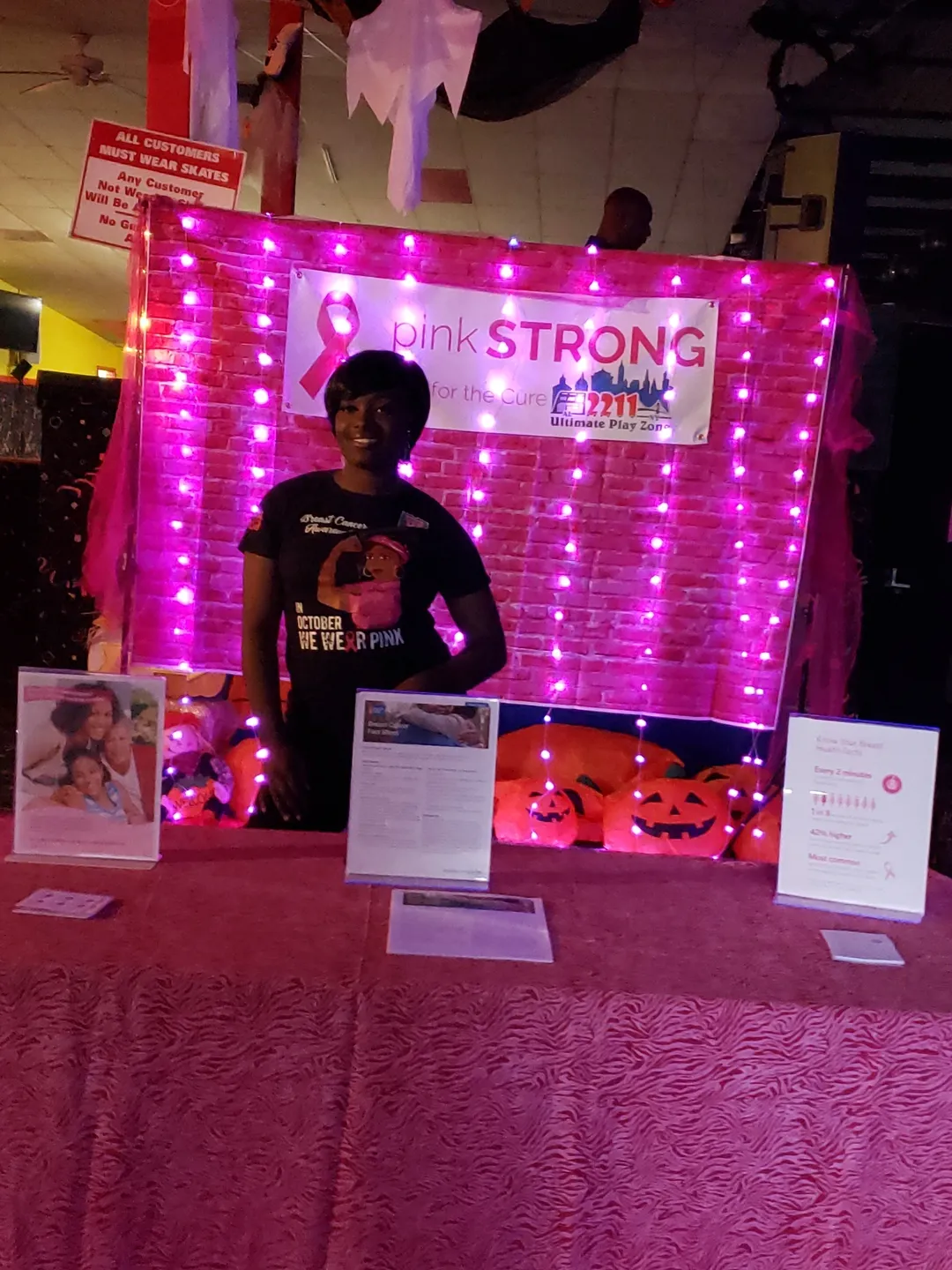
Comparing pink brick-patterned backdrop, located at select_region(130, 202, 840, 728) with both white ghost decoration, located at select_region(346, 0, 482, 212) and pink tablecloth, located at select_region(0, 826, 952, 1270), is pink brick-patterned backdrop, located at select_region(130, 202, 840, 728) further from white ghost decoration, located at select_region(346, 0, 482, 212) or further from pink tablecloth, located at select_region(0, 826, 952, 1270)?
pink tablecloth, located at select_region(0, 826, 952, 1270)

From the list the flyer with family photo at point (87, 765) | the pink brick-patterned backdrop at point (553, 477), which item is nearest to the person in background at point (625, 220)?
the pink brick-patterned backdrop at point (553, 477)

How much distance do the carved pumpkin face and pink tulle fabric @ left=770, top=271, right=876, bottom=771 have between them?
0.16 metres

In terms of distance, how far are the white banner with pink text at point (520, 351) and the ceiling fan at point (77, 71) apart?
3058 millimetres

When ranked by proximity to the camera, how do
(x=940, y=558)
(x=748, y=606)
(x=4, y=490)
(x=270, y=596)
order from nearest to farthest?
(x=270, y=596)
(x=748, y=606)
(x=4, y=490)
(x=940, y=558)

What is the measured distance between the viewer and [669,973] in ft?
4.09

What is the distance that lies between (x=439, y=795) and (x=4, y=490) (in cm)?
273

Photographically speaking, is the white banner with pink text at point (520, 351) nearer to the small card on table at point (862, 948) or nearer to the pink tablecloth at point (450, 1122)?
the small card on table at point (862, 948)

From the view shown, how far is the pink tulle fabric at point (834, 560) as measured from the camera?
2396mm

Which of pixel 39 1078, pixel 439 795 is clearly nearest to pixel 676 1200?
pixel 439 795

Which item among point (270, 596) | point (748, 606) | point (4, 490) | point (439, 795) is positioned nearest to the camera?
point (439, 795)

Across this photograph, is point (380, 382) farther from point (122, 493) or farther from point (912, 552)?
point (912, 552)

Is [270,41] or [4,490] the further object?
[4,490]

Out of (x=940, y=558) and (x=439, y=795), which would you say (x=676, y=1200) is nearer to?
(x=439, y=795)

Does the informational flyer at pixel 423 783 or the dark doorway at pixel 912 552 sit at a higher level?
the dark doorway at pixel 912 552
